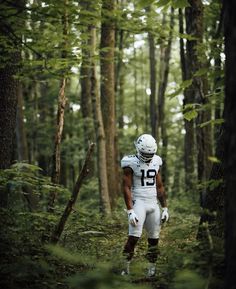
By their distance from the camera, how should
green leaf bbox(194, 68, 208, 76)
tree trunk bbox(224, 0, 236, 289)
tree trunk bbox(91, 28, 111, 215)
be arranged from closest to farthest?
1. tree trunk bbox(224, 0, 236, 289)
2. green leaf bbox(194, 68, 208, 76)
3. tree trunk bbox(91, 28, 111, 215)

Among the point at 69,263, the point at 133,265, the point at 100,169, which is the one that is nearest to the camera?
the point at 133,265

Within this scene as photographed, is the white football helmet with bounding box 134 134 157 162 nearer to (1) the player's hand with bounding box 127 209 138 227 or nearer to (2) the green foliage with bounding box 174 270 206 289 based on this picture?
(1) the player's hand with bounding box 127 209 138 227

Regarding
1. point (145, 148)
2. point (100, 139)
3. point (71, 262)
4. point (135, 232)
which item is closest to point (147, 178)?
point (145, 148)

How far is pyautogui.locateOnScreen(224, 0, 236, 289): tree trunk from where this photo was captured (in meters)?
2.68

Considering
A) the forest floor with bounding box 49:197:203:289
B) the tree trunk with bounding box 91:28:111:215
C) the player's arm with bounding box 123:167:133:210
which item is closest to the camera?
the forest floor with bounding box 49:197:203:289

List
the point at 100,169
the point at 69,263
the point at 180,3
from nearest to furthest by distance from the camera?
the point at 180,3 → the point at 69,263 → the point at 100,169

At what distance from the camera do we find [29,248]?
4.99 metres

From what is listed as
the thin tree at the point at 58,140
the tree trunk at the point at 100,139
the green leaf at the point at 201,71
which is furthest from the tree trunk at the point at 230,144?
the tree trunk at the point at 100,139

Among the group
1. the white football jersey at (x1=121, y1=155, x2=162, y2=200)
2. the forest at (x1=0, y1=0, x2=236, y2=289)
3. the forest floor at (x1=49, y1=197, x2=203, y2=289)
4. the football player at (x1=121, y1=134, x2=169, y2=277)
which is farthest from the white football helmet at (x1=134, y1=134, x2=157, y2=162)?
the forest floor at (x1=49, y1=197, x2=203, y2=289)

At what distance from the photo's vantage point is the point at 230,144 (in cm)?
278

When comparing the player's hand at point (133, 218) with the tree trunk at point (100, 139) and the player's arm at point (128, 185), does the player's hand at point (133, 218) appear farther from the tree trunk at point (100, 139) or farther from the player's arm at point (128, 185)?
the tree trunk at point (100, 139)

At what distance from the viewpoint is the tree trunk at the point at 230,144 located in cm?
268

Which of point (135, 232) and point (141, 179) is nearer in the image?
point (135, 232)

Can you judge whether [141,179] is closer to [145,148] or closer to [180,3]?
[145,148]
